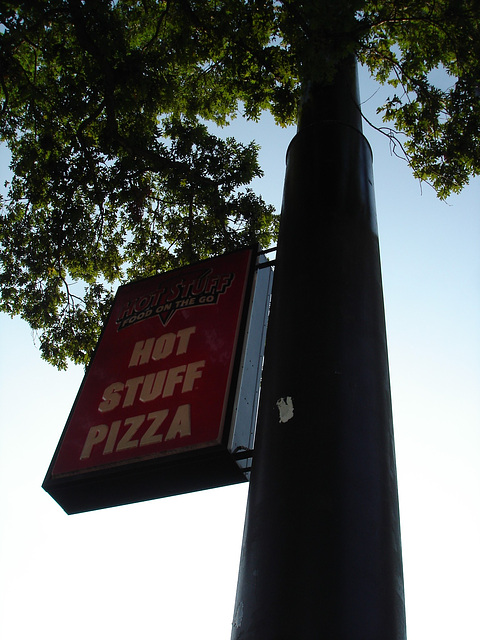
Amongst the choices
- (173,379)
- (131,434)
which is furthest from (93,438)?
(173,379)

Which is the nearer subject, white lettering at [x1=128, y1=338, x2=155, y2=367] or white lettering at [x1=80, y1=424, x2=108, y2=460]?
white lettering at [x1=80, y1=424, x2=108, y2=460]

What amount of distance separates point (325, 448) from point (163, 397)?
7.29ft

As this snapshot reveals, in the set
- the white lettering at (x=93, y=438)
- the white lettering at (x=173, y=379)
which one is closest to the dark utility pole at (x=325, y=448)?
the white lettering at (x=173, y=379)

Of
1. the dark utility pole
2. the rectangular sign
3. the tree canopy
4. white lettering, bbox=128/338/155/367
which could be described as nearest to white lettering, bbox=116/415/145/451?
the rectangular sign

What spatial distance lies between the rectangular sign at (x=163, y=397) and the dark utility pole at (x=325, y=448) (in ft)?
3.79

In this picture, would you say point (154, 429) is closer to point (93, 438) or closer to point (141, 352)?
point (93, 438)

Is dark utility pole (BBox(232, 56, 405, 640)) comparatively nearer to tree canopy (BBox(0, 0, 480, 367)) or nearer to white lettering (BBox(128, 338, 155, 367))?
white lettering (BBox(128, 338, 155, 367))

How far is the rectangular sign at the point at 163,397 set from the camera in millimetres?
3848

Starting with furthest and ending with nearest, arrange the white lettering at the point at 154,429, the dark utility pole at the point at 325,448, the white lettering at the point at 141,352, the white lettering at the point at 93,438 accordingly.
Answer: the white lettering at the point at 141,352 → the white lettering at the point at 93,438 → the white lettering at the point at 154,429 → the dark utility pole at the point at 325,448

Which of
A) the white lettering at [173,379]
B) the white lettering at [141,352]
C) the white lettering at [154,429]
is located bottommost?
the white lettering at [154,429]

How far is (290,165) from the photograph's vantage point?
4004 millimetres

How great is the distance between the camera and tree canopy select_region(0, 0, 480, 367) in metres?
7.30

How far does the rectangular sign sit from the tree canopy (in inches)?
121

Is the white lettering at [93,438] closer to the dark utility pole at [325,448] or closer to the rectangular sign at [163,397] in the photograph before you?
the rectangular sign at [163,397]
